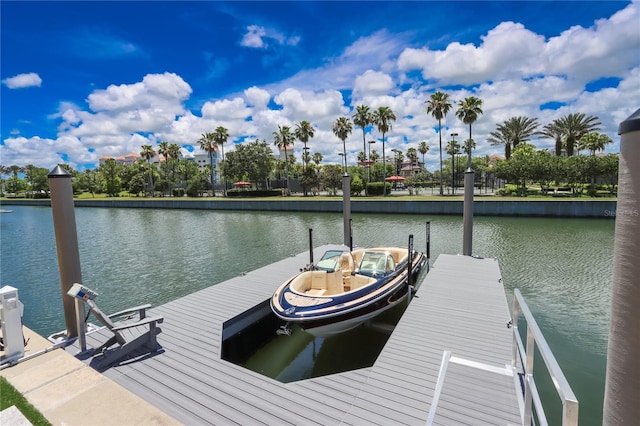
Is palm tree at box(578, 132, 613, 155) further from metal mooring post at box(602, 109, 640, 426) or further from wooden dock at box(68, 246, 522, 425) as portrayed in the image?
metal mooring post at box(602, 109, 640, 426)

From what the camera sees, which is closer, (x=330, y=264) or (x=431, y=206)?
(x=330, y=264)

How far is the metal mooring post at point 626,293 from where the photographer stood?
4.70 ft

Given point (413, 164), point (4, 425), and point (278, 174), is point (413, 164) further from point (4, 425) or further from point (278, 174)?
point (4, 425)

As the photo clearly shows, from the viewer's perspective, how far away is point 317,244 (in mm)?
20094

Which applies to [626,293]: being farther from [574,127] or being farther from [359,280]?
[574,127]

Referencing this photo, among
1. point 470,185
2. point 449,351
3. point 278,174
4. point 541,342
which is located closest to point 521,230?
point 470,185

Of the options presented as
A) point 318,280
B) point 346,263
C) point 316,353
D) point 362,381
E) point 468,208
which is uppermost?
point 468,208

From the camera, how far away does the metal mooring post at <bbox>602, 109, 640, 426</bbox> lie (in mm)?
1432

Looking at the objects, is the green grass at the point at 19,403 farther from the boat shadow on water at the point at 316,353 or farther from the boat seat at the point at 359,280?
the boat seat at the point at 359,280

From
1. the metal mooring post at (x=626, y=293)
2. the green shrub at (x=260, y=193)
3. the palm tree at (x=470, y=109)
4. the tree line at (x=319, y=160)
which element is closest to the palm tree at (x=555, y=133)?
the tree line at (x=319, y=160)

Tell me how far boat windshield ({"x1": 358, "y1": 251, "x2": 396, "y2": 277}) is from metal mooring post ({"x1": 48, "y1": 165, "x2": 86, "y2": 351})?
236 inches

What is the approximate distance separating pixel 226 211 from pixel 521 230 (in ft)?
106

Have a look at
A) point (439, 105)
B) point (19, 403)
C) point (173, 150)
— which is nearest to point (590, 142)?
point (439, 105)

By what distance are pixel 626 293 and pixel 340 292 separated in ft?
23.3
